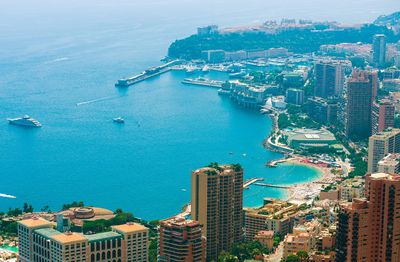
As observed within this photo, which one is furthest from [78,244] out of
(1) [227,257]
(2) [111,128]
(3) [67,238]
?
(2) [111,128]

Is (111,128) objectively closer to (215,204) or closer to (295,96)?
(295,96)

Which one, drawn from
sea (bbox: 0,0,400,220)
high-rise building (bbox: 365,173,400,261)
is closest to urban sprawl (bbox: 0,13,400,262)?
high-rise building (bbox: 365,173,400,261)

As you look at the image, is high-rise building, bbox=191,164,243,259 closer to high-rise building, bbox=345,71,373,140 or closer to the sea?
the sea

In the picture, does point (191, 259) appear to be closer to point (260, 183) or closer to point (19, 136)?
point (260, 183)

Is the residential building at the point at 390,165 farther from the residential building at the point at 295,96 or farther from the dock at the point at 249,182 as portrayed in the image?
the residential building at the point at 295,96

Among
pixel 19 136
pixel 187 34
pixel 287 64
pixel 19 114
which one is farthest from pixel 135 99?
pixel 187 34

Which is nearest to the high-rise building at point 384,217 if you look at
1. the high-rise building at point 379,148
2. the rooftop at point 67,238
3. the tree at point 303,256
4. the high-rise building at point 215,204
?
the tree at point 303,256
